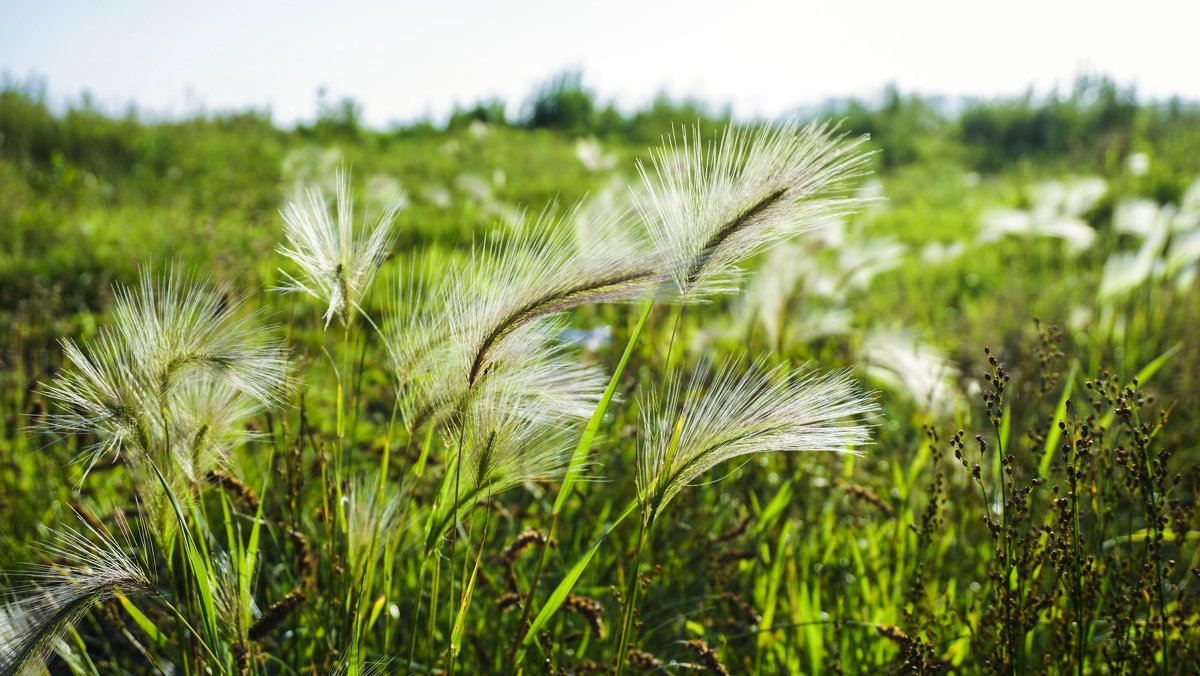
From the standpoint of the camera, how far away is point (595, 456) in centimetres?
188

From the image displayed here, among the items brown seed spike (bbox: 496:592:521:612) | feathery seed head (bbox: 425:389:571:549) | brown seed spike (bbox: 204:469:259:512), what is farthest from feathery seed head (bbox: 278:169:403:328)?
brown seed spike (bbox: 496:592:521:612)

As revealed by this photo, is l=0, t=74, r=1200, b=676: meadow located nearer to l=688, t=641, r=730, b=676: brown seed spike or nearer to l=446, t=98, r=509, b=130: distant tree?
l=688, t=641, r=730, b=676: brown seed spike

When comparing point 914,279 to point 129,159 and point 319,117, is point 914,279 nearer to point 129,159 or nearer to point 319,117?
point 129,159

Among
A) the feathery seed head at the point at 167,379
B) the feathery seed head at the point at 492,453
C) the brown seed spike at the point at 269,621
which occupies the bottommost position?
the brown seed spike at the point at 269,621

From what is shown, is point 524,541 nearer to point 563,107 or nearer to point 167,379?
point 167,379

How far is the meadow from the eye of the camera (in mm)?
1160

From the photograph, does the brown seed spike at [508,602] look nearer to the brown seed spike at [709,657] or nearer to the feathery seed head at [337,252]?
the brown seed spike at [709,657]

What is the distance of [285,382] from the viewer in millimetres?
1330

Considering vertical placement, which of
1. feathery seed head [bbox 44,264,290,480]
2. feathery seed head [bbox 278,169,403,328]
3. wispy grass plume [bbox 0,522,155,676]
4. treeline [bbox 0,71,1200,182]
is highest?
treeline [bbox 0,71,1200,182]

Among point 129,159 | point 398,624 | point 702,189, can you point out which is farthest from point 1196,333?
point 129,159

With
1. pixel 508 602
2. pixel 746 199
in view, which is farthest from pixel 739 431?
pixel 508 602

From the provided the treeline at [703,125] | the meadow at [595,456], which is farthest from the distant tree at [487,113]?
the meadow at [595,456]

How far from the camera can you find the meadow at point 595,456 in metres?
1.16

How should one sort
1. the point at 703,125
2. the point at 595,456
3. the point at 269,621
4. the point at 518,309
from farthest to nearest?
the point at 703,125 < the point at 595,456 < the point at 269,621 < the point at 518,309
